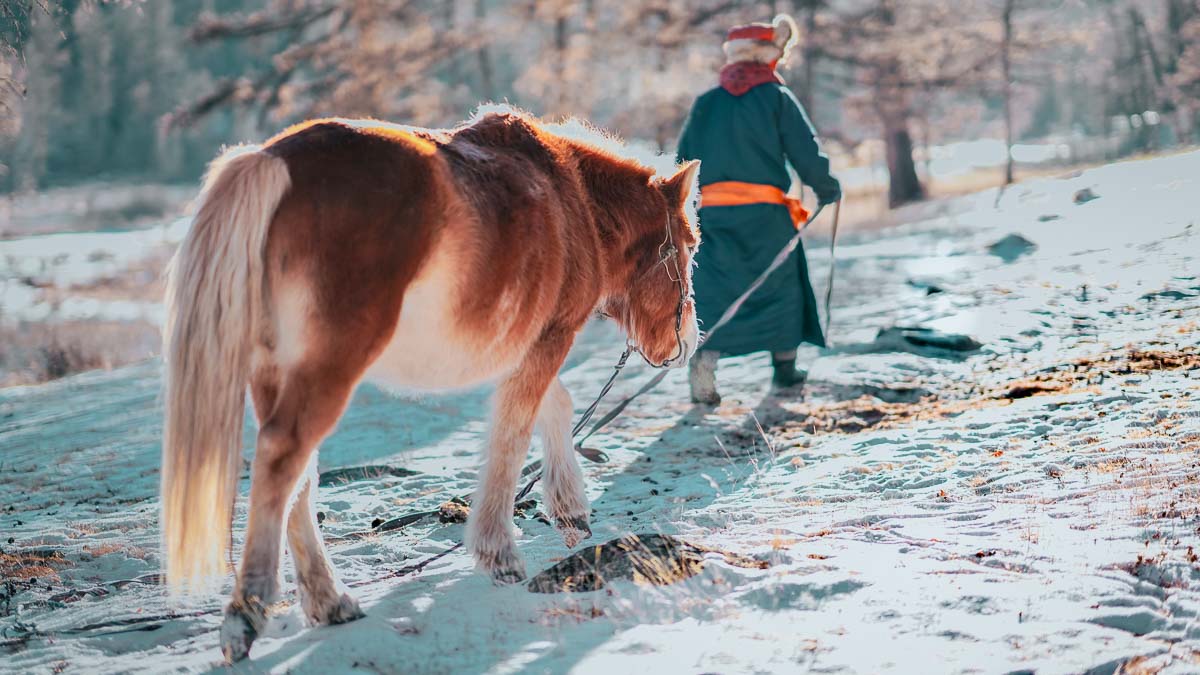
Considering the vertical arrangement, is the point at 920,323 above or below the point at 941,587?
below

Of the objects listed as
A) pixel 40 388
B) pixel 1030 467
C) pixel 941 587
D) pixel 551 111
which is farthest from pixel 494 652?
pixel 551 111

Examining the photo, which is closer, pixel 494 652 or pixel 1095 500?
pixel 494 652

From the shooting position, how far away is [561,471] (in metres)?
4.46

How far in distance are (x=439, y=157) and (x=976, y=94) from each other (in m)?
21.9

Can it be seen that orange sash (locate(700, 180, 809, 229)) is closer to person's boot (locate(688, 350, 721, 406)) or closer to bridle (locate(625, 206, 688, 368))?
person's boot (locate(688, 350, 721, 406))

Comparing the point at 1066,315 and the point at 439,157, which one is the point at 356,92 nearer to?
the point at 1066,315

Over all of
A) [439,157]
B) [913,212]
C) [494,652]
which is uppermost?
[439,157]

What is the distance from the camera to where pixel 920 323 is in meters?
9.25

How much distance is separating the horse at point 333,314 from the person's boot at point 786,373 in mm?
4131

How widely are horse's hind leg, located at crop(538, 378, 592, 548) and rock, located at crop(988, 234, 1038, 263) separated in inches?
355

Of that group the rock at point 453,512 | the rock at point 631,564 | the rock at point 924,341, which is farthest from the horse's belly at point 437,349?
the rock at point 924,341

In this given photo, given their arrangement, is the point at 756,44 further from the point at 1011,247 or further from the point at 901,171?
the point at 901,171

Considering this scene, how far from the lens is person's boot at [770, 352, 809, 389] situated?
776 cm

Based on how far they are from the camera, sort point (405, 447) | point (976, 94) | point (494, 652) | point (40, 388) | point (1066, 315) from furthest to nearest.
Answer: point (976, 94) < point (40, 388) < point (1066, 315) < point (405, 447) < point (494, 652)
